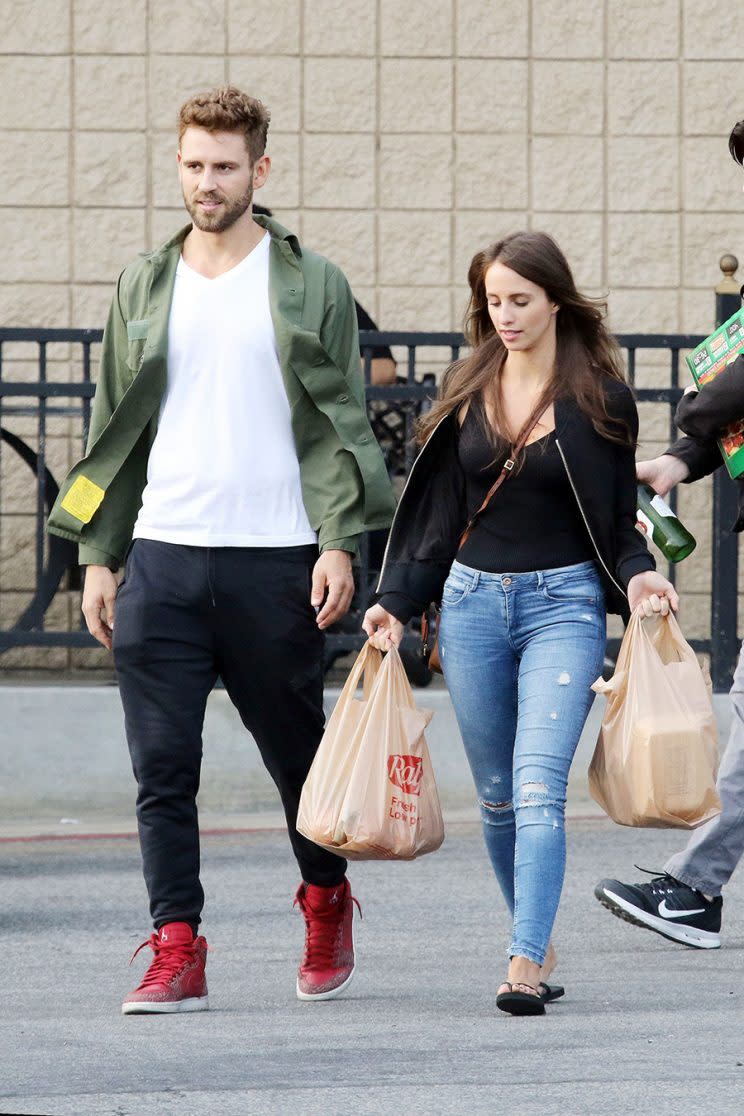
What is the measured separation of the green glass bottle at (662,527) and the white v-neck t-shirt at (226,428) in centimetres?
90

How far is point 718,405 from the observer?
18.1 ft

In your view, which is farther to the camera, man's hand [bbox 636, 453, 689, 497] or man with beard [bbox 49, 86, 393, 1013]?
man's hand [bbox 636, 453, 689, 497]

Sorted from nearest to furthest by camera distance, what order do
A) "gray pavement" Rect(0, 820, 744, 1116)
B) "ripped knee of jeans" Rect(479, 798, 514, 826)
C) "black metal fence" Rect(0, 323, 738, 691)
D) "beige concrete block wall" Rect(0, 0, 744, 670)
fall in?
"gray pavement" Rect(0, 820, 744, 1116)
"ripped knee of jeans" Rect(479, 798, 514, 826)
"black metal fence" Rect(0, 323, 738, 691)
"beige concrete block wall" Rect(0, 0, 744, 670)

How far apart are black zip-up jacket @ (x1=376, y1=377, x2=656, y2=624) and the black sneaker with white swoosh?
109 cm

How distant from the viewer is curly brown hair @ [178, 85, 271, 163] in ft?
16.5

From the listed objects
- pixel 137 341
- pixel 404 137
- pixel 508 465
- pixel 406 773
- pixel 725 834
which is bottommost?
pixel 725 834

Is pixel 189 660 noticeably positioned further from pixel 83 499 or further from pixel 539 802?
pixel 539 802

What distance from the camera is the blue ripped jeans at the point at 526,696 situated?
5000 mm

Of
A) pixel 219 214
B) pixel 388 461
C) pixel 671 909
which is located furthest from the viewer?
pixel 388 461

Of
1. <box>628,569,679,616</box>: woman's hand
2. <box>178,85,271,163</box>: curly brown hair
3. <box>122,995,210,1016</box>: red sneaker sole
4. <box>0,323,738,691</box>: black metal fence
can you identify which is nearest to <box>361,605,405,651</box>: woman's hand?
<box>628,569,679,616</box>: woman's hand

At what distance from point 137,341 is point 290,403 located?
0.39 metres

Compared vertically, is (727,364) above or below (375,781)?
above

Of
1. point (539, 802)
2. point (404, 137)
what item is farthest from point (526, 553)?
point (404, 137)

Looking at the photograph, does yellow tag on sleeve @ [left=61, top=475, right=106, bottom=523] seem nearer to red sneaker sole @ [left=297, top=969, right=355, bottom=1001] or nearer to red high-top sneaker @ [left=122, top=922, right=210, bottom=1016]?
red high-top sneaker @ [left=122, top=922, right=210, bottom=1016]
